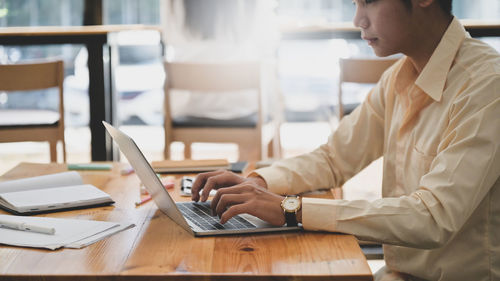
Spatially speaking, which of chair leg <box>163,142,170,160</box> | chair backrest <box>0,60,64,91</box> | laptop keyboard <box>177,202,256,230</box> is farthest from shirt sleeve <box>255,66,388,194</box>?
chair backrest <box>0,60,64,91</box>

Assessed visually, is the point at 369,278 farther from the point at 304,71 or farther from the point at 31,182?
the point at 304,71

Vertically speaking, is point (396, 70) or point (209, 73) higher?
point (396, 70)

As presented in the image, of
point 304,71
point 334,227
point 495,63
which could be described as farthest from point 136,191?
point 304,71

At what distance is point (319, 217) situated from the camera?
4.07 feet

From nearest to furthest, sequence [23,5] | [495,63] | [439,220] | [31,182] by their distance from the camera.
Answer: [439,220] → [495,63] → [31,182] → [23,5]

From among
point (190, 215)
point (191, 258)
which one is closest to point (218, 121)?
point (190, 215)

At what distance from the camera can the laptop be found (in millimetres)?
1229

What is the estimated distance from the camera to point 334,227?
124cm

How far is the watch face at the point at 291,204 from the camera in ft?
4.11

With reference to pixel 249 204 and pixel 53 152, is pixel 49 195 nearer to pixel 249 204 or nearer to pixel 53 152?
pixel 249 204

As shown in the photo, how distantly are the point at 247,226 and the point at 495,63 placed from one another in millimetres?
596

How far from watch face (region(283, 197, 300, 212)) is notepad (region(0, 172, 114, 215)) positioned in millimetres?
438

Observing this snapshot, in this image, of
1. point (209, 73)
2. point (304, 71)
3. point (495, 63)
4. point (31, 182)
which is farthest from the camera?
point (304, 71)

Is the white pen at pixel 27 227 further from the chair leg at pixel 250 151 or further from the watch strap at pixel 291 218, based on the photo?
the chair leg at pixel 250 151
